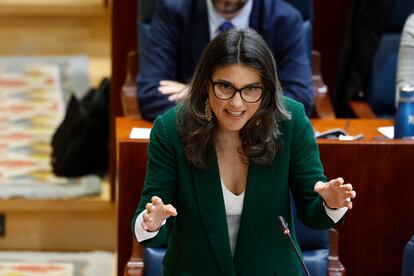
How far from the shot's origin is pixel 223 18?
2.05 meters

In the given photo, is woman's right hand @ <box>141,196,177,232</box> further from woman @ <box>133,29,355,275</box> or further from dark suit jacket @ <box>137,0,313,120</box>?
dark suit jacket @ <box>137,0,313,120</box>

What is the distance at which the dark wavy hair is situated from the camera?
1284 mm

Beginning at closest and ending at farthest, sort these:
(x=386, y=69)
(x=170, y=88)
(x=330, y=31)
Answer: (x=170, y=88)
(x=386, y=69)
(x=330, y=31)

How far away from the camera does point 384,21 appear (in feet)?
7.63

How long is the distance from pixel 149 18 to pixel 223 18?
0.22 metres

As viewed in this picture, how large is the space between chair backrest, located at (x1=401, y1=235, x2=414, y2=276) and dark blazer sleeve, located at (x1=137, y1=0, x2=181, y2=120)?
624 millimetres

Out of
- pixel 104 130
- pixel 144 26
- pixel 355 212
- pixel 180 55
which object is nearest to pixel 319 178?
pixel 355 212

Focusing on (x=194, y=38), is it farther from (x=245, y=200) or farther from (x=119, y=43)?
(x=245, y=200)

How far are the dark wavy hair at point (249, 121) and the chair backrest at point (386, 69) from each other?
1.05 meters

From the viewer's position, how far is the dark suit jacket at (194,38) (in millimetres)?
2029

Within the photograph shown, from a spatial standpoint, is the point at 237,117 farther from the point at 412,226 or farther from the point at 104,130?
the point at 104,130

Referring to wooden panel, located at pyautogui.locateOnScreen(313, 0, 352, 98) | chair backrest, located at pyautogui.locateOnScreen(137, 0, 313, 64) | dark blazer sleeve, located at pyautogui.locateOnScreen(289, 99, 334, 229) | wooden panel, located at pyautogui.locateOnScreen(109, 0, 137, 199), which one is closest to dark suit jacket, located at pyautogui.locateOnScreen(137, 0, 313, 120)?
chair backrest, located at pyautogui.locateOnScreen(137, 0, 313, 64)

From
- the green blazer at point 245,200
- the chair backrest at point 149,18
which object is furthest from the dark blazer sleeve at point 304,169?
the chair backrest at point 149,18

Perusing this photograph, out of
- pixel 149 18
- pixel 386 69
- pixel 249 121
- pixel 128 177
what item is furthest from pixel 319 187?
pixel 386 69
